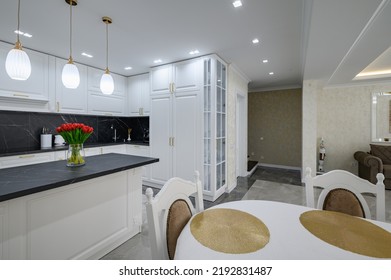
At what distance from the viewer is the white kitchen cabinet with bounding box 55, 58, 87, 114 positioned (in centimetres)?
322

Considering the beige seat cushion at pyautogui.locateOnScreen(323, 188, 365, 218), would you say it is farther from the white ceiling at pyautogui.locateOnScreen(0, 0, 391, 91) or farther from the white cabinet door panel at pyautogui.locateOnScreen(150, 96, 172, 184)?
the white cabinet door panel at pyautogui.locateOnScreen(150, 96, 172, 184)

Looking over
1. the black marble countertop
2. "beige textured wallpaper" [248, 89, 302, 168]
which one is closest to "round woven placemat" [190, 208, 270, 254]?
the black marble countertop

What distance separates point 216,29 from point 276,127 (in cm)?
430

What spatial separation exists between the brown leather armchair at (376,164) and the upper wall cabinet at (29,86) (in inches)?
240

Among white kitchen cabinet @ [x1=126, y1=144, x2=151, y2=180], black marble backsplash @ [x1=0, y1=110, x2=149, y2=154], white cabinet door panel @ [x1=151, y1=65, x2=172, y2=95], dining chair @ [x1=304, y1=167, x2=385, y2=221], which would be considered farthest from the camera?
white kitchen cabinet @ [x1=126, y1=144, x2=151, y2=180]

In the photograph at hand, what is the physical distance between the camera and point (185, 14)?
6.46 ft

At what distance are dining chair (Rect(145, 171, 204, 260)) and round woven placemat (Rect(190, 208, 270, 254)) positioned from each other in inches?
4.2

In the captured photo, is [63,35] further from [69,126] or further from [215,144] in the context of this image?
[215,144]

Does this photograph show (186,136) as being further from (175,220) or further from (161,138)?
(175,220)

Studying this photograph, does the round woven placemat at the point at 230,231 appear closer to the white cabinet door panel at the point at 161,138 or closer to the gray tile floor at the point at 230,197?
the gray tile floor at the point at 230,197

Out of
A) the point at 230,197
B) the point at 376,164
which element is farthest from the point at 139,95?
the point at 376,164

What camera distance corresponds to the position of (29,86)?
2873mm
